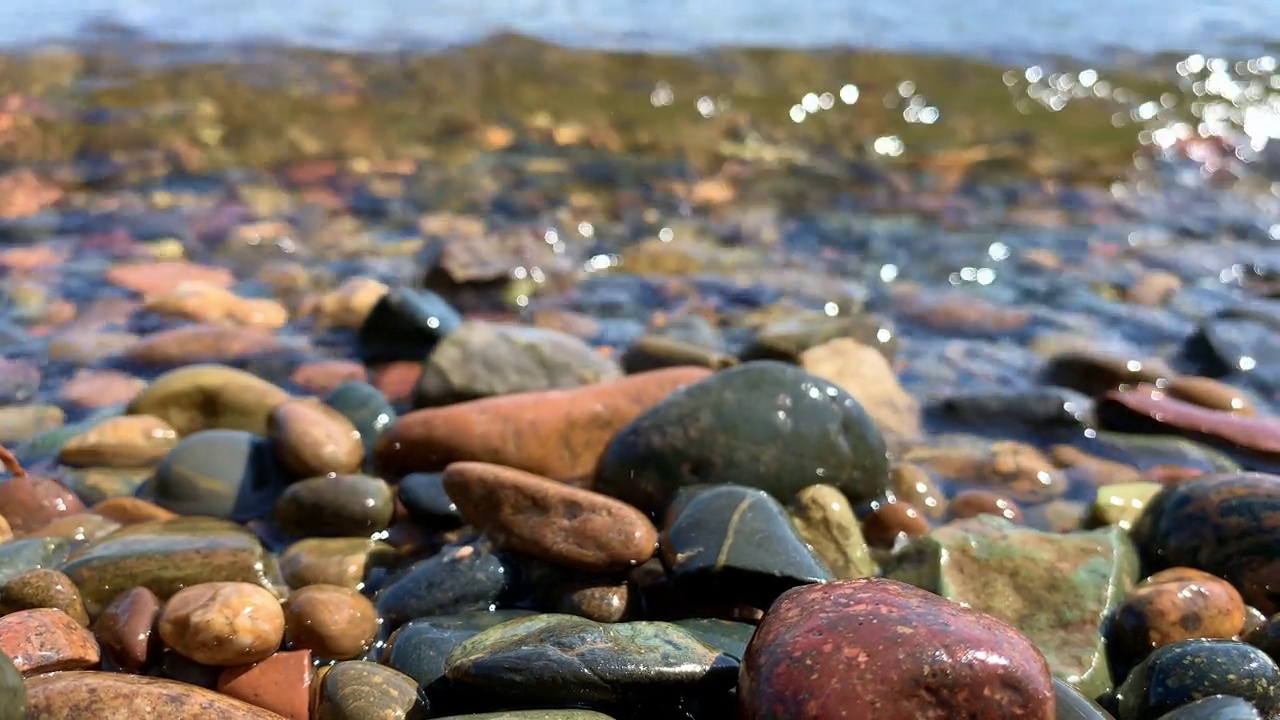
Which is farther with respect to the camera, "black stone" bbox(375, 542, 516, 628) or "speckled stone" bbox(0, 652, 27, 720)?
"black stone" bbox(375, 542, 516, 628)

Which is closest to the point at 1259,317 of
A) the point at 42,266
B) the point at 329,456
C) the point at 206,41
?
the point at 329,456

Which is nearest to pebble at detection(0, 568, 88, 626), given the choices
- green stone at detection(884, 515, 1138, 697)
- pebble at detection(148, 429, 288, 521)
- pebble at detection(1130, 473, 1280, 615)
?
pebble at detection(148, 429, 288, 521)

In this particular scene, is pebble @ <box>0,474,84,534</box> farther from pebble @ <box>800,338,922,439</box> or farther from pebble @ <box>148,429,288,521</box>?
pebble @ <box>800,338,922,439</box>

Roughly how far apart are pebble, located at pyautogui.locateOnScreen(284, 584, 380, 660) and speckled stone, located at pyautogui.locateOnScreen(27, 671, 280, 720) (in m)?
0.36

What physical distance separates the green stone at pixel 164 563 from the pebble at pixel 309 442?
0.39 metres

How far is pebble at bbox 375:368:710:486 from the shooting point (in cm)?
293

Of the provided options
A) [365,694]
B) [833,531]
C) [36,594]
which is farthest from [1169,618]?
[36,594]

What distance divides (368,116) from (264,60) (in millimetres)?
1865

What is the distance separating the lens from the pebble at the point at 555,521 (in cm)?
231

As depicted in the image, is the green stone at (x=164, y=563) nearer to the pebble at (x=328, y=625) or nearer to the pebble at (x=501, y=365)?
the pebble at (x=328, y=625)

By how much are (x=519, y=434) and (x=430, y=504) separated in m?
0.38

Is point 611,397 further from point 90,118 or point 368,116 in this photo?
point 90,118

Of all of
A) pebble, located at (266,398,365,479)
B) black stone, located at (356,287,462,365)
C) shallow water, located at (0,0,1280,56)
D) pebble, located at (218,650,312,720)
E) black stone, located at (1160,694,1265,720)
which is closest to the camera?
black stone, located at (1160,694,1265,720)

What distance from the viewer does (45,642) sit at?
1976 mm
